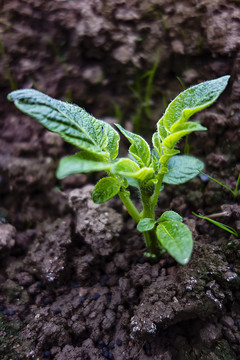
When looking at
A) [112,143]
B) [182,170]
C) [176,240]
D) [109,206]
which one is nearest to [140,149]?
[112,143]

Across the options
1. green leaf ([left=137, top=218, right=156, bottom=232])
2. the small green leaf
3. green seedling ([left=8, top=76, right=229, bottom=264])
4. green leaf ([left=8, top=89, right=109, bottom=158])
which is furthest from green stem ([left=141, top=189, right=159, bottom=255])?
green leaf ([left=8, top=89, right=109, bottom=158])

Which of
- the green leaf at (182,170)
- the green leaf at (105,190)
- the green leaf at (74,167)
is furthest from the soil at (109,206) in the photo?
the green leaf at (74,167)

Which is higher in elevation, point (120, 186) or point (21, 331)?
point (120, 186)

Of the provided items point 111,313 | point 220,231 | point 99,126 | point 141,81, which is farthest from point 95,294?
point 141,81

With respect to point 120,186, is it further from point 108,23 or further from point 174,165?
point 108,23

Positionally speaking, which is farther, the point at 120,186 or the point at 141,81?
the point at 141,81
